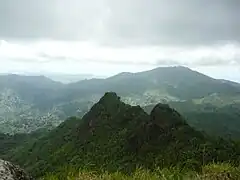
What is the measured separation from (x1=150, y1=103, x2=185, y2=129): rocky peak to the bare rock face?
11045 centimetres

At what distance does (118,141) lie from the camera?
121 meters

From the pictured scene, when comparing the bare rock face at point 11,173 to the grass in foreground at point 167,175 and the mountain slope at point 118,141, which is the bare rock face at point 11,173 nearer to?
the grass in foreground at point 167,175

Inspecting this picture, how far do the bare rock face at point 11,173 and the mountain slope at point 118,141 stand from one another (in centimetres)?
7935

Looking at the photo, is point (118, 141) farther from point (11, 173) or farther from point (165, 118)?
point (11, 173)

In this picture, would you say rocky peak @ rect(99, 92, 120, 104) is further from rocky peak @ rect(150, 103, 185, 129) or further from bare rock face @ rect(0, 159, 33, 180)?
bare rock face @ rect(0, 159, 33, 180)

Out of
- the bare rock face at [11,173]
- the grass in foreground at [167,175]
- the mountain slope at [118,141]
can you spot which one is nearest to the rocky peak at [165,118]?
the mountain slope at [118,141]

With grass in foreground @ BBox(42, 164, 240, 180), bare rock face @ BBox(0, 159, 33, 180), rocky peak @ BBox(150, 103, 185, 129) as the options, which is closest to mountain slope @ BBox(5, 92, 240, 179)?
rocky peak @ BBox(150, 103, 185, 129)

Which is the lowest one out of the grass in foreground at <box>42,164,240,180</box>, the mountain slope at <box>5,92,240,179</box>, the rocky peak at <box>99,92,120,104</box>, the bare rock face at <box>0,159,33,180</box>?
the mountain slope at <box>5,92,240,179</box>

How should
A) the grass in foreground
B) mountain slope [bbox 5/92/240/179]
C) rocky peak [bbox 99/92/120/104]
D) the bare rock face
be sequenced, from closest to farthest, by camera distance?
the bare rock face
the grass in foreground
mountain slope [bbox 5/92/240/179]
rocky peak [bbox 99/92/120/104]

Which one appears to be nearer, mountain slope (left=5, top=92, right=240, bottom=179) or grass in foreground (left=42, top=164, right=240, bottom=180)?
grass in foreground (left=42, top=164, right=240, bottom=180)

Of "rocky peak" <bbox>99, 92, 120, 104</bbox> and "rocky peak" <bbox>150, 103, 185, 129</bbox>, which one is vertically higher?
"rocky peak" <bbox>99, 92, 120, 104</bbox>

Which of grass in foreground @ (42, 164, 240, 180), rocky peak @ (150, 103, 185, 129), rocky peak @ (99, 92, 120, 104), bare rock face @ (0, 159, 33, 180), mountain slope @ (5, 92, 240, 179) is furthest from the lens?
rocky peak @ (99, 92, 120, 104)

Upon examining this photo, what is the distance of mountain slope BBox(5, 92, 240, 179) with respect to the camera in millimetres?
99312

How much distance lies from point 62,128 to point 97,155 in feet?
207
